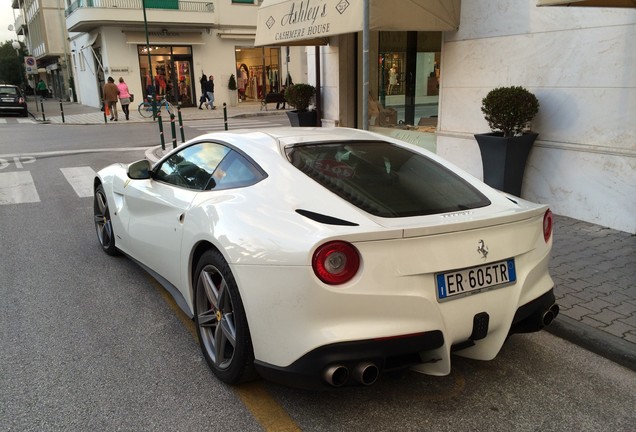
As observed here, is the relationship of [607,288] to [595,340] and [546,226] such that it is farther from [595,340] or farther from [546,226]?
[546,226]

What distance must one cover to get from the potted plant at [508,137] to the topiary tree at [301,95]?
19.1 feet

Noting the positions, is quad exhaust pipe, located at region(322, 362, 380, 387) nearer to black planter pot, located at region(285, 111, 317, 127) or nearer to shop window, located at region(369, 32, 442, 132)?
shop window, located at region(369, 32, 442, 132)

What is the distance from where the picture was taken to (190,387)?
3.08 metres

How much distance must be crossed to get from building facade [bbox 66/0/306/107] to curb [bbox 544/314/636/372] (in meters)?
27.3

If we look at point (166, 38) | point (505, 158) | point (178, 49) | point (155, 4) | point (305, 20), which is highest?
point (155, 4)

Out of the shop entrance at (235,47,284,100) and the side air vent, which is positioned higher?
the shop entrance at (235,47,284,100)

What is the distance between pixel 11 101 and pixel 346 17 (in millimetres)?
26905

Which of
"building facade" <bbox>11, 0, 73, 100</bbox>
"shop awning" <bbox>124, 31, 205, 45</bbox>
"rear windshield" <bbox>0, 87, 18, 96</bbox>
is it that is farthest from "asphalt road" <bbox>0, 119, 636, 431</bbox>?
"building facade" <bbox>11, 0, 73, 100</bbox>

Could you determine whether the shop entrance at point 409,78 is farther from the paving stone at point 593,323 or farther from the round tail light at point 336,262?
the round tail light at point 336,262

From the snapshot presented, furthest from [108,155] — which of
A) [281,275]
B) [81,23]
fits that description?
[81,23]

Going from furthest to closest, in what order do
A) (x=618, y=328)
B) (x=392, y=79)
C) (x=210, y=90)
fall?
(x=210, y=90) < (x=392, y=79) < (x=618, y=328)

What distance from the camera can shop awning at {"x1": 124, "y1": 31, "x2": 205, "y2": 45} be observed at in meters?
30.2

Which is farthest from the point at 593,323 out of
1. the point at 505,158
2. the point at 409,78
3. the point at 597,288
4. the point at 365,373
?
the point at 409,78

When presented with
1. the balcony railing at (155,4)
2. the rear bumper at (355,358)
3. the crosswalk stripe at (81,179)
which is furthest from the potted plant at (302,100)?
the balcony railing at (155,4)
